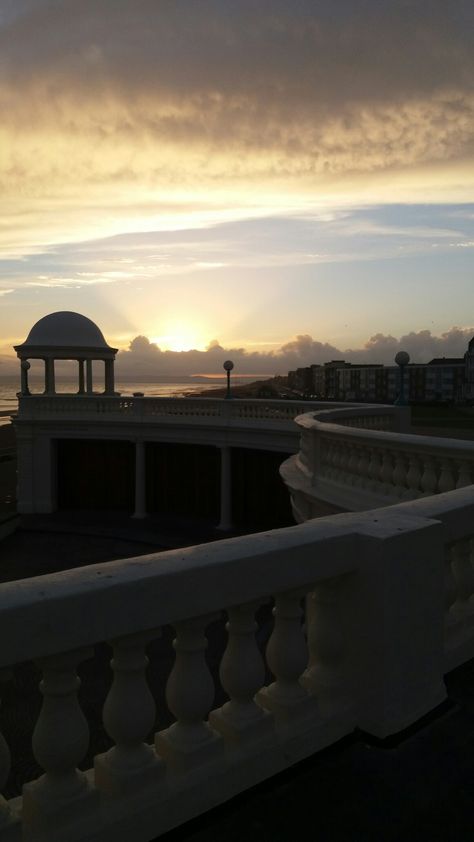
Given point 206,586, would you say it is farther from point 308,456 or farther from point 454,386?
point 454,386

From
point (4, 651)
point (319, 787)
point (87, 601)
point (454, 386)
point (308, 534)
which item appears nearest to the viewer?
point (4, 651)

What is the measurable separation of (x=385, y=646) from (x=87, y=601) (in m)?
1.48

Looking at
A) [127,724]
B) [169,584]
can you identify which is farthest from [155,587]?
[127,724]

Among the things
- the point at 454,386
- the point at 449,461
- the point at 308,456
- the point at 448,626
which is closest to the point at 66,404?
the point at 308,456

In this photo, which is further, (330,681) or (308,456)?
(308,456)

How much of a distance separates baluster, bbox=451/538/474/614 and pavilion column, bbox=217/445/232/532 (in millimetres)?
18541

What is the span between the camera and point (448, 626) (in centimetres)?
370

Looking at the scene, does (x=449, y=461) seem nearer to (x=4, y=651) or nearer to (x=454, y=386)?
(x=4, y=651)

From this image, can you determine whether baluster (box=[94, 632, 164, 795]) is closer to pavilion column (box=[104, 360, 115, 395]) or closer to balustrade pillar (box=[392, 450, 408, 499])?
balustrade pillar (box=[392, 450, 408, 499])

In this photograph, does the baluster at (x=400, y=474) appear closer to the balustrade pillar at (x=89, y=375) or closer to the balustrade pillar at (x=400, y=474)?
the balustrade pillar at (x=400, y=474)

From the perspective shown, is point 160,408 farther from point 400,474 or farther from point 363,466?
point 400,474

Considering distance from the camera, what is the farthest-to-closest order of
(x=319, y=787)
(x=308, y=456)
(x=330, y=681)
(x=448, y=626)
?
1. (x=308, y=456)
2. (x=448, y=626)
3. (x=330, y=681)
4. (x=319, y=787)

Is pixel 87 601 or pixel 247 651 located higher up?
pixel 87 601

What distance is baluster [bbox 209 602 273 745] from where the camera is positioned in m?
2.59
